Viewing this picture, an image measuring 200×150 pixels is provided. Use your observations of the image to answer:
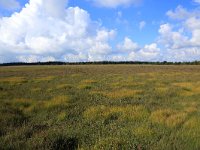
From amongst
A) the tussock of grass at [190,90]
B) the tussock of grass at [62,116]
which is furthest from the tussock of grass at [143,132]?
the tussock of grass at [190,90]

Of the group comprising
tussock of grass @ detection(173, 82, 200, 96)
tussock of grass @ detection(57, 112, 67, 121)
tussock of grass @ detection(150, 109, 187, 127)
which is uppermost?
tussock of grass @ detection(150, 109, 187, 127)

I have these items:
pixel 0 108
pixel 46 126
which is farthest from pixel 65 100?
pixel 46 126

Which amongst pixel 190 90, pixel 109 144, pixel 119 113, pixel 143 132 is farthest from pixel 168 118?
pixel 190 90

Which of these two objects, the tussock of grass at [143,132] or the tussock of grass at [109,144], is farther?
the tussock of grass at [143,132]

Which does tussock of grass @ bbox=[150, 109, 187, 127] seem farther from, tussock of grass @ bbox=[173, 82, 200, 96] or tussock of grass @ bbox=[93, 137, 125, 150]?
tussock of grass @ bbox=[173, 82, 200, 96]

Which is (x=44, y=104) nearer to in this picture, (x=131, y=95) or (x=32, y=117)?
(x=32, y=117)

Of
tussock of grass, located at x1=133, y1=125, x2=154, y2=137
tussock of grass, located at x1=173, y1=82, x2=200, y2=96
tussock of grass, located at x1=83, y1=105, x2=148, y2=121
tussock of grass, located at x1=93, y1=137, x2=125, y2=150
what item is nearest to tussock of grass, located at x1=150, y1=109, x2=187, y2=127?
tussock of grass, located at x1=83, y1=105, x2=148, y2=121

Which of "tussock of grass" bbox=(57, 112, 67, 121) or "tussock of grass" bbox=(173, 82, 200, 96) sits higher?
"tussock of grass" bbox=(57, 112, 67, 121)

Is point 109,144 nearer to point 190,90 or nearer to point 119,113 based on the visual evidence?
point 119,113

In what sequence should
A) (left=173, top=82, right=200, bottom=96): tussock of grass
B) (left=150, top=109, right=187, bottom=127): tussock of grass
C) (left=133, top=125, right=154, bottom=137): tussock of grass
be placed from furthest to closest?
(left=173, top=82, right=200, bottom=96): tussock of grass → (left=150, top=109, right=187, bottom=127): tussock of grass → (left=133, top=125, right=154, bottom=137): tussock of grass

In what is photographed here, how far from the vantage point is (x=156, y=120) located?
40.7 ft

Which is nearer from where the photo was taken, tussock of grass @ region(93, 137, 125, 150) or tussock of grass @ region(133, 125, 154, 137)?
tussock of grass @ region(93, 137, 125, 150)

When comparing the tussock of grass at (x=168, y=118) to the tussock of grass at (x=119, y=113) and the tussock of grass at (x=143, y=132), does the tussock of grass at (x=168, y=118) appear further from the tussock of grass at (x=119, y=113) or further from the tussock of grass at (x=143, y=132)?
the tussock of grass at (x=143, y=132)

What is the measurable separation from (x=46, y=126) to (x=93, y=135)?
2.24 meters
